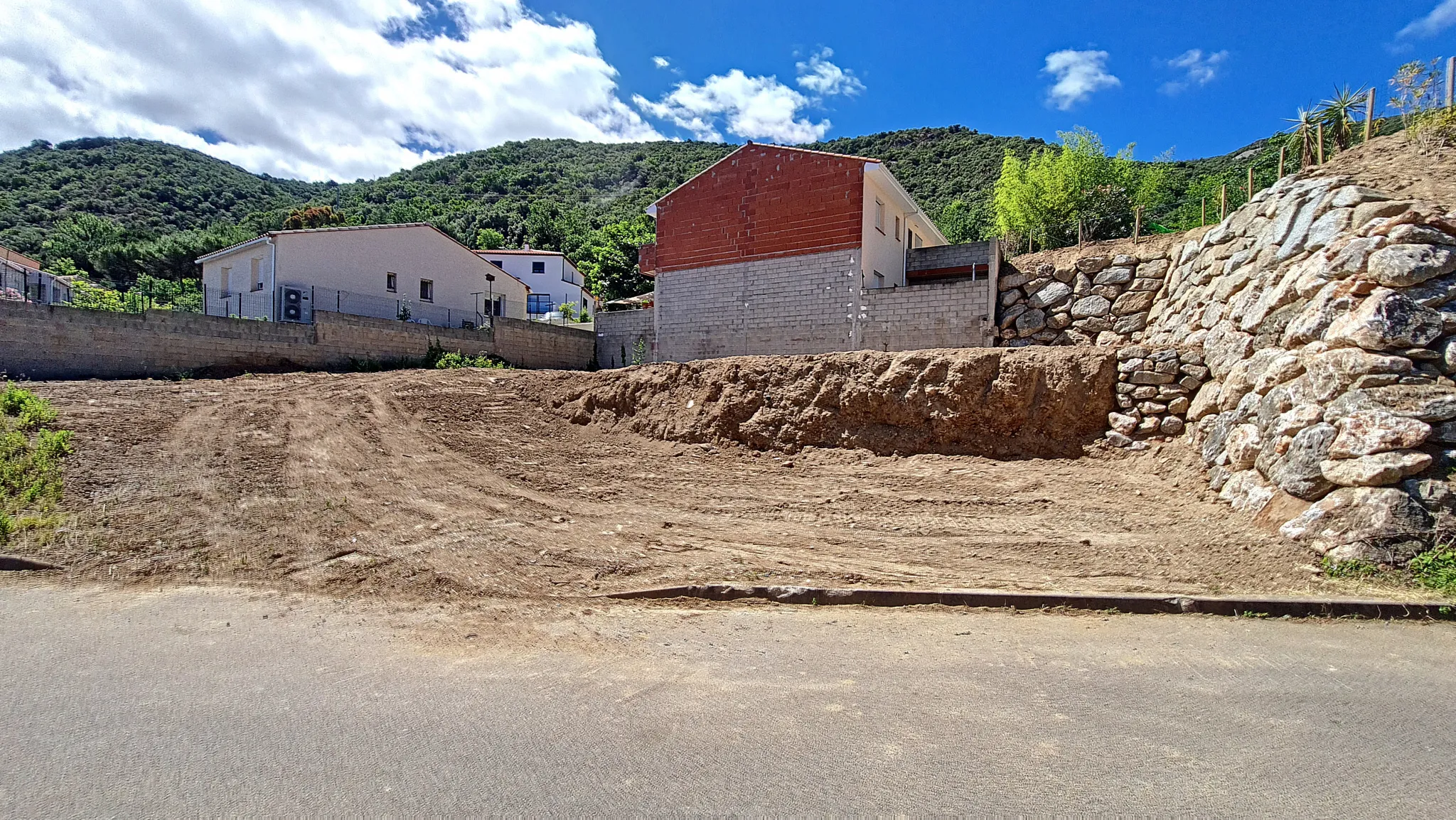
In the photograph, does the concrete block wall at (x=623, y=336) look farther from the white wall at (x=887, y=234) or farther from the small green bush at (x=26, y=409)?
the small green bush at (x=26, y=409)

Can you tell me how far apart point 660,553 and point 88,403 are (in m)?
12.3

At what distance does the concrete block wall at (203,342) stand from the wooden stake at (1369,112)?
21958 mm

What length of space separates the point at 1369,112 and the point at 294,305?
30.3m

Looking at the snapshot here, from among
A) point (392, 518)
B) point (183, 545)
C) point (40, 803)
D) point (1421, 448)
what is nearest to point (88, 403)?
point (183, 545)

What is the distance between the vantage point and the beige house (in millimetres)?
24625

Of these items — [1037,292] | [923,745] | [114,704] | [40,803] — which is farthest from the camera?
[1037,292]

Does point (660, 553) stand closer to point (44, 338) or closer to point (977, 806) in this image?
point (977, 806)

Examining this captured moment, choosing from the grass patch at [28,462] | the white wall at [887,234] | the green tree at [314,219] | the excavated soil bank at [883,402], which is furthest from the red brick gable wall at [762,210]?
the green tree at [314,219]

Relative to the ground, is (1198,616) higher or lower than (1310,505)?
lower

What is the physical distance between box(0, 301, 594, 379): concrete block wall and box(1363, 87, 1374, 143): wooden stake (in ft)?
72.0

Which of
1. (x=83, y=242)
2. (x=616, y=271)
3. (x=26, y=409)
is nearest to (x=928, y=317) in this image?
(x=26, y=409)

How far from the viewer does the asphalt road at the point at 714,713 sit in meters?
3.01

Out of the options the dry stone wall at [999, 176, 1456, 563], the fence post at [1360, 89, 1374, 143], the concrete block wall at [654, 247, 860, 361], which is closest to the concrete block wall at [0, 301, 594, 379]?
the concrete block wall at [654, 247, 860, 361]

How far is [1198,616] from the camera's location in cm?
583
